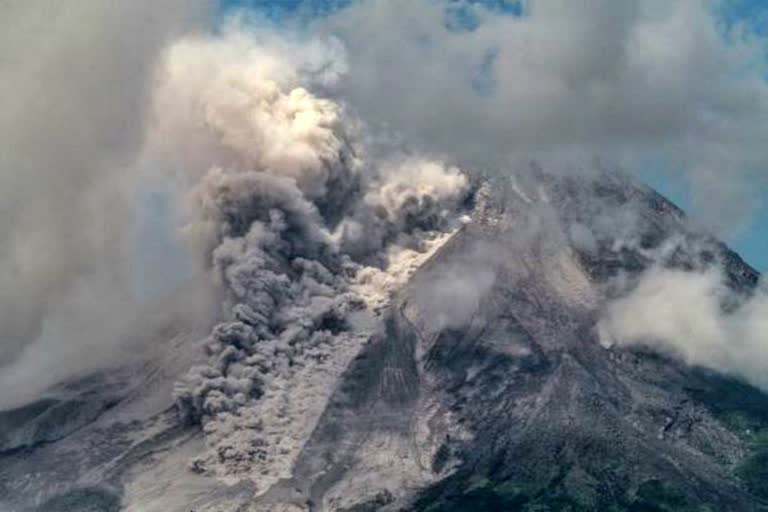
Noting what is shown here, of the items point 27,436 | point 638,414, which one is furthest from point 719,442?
point 27,436

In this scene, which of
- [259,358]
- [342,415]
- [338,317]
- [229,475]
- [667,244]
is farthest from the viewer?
[667,244]

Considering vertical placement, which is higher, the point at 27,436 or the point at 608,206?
the point at 608,206

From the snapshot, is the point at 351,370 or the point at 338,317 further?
the point at 338,317

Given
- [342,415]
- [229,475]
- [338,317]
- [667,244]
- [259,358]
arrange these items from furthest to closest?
1. [667,244]
2. [338,317]
3. [259,358]
4. [342,415]
5. [229,475]

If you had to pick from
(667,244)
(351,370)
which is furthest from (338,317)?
(667,244)

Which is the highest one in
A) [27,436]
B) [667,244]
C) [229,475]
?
[667,244]

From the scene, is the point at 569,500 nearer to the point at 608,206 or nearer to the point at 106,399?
the point at 106,399
